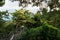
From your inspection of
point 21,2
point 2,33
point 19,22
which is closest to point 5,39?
point 2,33

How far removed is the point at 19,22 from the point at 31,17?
22.1 inches

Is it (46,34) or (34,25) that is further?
(34,25)

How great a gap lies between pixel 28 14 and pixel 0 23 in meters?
2.99

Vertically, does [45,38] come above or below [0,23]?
above

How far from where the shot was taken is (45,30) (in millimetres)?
6340

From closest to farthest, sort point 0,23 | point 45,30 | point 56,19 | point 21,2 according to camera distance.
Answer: point 21,2 < point 45,30 < point 56,19 < point 0,23

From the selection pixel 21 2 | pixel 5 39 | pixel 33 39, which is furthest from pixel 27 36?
pixel 5 39

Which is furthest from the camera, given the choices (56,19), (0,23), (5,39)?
(0,23)

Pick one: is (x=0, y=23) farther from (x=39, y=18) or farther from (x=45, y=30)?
(x=45, y=30)

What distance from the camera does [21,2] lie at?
4.61 metres

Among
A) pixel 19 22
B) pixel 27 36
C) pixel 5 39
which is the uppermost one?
pixel 27 36

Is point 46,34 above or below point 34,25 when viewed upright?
above

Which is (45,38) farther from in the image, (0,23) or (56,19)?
(0,23)

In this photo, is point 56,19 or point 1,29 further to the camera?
point 1,29
